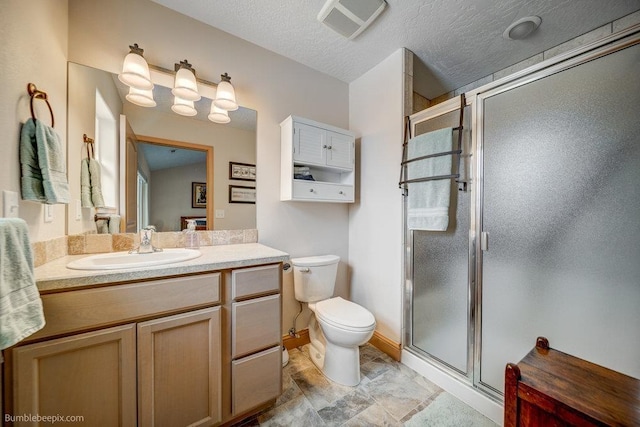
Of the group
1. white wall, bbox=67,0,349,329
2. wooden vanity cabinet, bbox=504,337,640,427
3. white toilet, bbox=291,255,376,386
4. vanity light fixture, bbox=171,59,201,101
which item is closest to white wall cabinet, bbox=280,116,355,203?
white wall, bbox=67,0,349,329

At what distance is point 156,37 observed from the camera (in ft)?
4.78

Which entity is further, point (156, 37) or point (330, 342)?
point (330, 342)

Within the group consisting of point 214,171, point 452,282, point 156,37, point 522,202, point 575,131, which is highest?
point 156,37

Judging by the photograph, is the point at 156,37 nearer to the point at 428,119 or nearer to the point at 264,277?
the point at 264,277

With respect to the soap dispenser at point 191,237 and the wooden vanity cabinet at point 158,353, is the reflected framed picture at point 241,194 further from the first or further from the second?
the wooden vanity cabinet at point 158,353

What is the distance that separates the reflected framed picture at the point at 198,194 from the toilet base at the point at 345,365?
1.36 meters

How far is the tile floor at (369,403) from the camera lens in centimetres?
127

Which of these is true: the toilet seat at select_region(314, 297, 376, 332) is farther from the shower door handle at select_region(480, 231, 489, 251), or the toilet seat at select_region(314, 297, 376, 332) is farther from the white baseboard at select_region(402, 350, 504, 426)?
the shower door handle at select_region(480, 231, 489, 251)

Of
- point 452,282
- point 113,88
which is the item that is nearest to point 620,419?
point 452,282

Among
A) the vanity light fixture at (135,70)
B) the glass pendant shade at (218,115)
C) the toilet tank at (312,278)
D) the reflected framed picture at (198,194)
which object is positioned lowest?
the toilet tank at (312,278)

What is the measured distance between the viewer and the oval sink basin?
98 centimetres

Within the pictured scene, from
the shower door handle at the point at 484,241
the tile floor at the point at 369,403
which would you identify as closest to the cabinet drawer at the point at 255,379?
the tile floor at the point at 369,403

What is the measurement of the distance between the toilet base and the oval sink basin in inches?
44.2

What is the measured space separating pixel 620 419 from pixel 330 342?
4.14 feet
